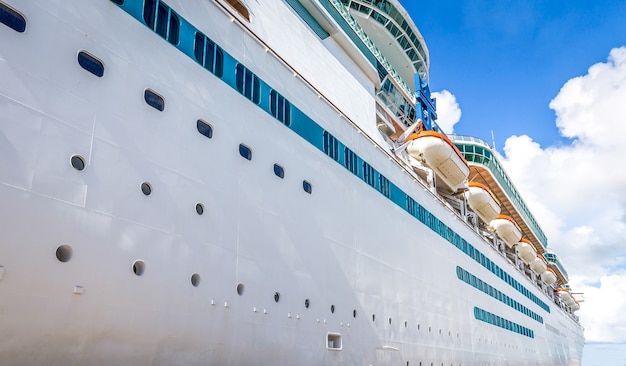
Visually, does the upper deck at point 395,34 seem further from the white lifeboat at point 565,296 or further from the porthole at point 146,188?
the white lifeboat at point 565,296

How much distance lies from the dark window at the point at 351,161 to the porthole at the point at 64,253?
692 cm

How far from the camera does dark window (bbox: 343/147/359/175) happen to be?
11016mm

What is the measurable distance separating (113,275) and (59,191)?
1.04 m

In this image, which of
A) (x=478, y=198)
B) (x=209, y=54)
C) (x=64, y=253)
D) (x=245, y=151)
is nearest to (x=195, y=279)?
(x=64, y=253)

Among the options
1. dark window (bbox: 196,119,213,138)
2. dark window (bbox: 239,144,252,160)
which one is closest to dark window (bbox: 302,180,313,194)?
dark window (bbox: 239,144,252,160)

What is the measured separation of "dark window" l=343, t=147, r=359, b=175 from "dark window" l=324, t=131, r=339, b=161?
0.40 metres

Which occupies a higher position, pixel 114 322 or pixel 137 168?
pixel 137 168

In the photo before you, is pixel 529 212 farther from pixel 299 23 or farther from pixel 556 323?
pixel 299 23

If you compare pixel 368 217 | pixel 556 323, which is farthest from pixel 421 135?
pixel 556 323

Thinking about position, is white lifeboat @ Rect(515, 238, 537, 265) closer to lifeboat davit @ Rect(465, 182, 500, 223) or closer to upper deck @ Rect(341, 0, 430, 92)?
lifeboat davit @ Rect(465, 182, 500, 223)

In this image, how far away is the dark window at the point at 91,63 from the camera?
5.37 m

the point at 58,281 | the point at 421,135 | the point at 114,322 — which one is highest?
the point at 421,135

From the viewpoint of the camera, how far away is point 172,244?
5965 mm

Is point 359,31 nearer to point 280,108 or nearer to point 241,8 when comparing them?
point 241,8
